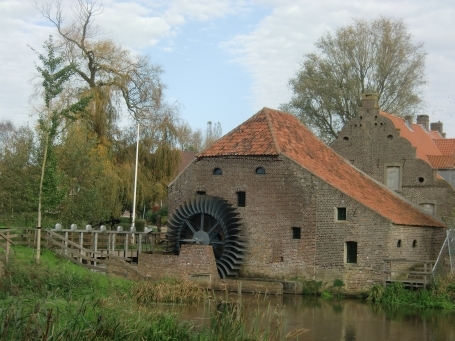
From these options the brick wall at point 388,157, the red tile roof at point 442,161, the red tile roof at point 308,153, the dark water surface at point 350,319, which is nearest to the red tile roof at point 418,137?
the red tile roof at point 442,161

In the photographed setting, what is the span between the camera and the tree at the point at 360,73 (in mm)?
38875

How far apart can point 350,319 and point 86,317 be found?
9.23 metres

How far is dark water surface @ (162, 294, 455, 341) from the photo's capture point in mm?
17141

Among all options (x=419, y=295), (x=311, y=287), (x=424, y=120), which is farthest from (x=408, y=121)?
(x=419, y=295)

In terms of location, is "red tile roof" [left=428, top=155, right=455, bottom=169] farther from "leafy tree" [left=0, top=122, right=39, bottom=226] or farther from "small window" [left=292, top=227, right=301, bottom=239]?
"leafy tree" [left=0, top=122, right=39, bottom=226]

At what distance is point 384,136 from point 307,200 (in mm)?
8010

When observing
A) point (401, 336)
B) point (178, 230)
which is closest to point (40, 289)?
point (401, 336)

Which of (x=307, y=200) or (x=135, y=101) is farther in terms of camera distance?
(x=135, y=101)

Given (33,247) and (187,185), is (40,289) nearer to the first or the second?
(33,247)

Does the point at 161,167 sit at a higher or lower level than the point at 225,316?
higher

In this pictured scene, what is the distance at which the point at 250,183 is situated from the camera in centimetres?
2797

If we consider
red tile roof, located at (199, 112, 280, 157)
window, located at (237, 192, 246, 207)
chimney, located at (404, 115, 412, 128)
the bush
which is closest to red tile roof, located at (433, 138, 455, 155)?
chimney, located at (404, 115, 412, 128)

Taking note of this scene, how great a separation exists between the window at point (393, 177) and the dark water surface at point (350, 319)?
980 centimetres

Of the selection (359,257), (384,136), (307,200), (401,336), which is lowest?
(401,336)
